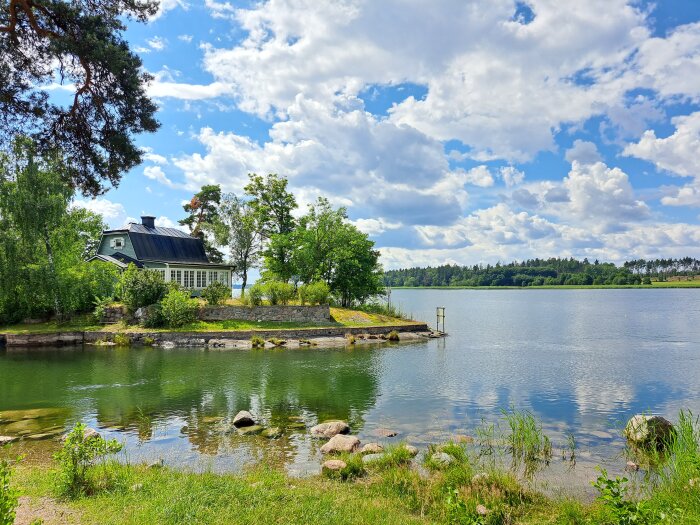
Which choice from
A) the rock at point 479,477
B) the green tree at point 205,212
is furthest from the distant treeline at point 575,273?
the rock at point 479,477

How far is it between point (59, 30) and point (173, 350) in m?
24.1

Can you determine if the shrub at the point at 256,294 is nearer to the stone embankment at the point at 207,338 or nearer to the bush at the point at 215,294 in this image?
the bush at the point at 215,294

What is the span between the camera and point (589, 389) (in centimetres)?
1864

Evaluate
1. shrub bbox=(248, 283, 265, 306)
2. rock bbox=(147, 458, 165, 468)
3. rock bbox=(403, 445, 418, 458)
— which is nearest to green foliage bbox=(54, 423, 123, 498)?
rock bbox=(147, 458, 165, 468)

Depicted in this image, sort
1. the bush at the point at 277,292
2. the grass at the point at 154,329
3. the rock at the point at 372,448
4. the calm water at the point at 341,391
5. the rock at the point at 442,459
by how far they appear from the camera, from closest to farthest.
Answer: the rock at the point at 442,459 → the rock at the point at 372,448 → the calm water at the point at 341,391 → the grass at the point at 154,329 → the bush at the point at 277,292

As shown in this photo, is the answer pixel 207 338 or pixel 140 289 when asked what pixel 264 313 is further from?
pixel 140 289

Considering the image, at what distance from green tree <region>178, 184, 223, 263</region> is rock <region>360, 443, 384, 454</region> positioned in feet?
150

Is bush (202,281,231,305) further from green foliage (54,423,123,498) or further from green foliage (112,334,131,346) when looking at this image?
green foliage (54,423,123,498)

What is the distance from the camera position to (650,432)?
1131 cm

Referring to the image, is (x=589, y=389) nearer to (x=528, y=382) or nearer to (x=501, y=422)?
(x=528, y=382)

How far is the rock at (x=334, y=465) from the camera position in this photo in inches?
361

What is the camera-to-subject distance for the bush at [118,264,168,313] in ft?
114

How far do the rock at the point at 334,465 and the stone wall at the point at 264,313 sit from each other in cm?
2717

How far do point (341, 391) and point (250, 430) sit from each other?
6071 millimetres
